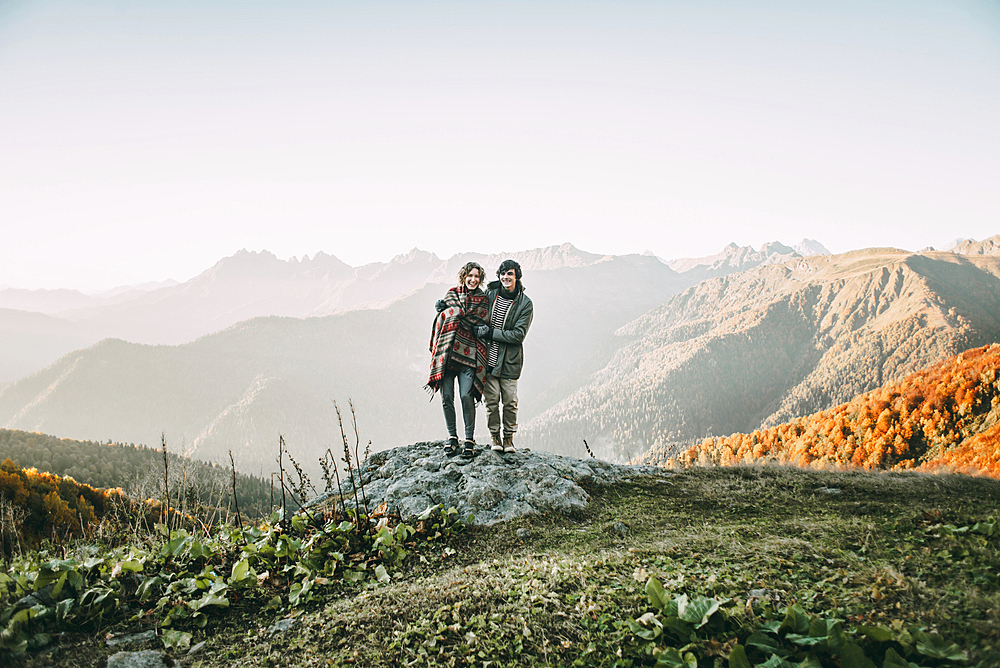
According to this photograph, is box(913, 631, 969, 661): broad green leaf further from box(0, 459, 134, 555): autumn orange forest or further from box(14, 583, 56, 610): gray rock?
box(0, 459, 134, 555): autumn orange forest

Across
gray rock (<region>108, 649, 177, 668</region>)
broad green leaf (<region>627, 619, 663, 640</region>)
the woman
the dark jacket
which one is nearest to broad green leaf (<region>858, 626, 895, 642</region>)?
broad green leaf (<region>627, 619, 663, 640</region>)

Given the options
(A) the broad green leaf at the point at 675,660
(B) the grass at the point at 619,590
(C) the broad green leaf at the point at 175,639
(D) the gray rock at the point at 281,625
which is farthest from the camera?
(D) the gray rock at the point at 281,625

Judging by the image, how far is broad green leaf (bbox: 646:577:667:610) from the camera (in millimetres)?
3105

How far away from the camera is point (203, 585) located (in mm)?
3879

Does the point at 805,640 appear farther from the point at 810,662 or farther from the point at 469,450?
the point at 469,450

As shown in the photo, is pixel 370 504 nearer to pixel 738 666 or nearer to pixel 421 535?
pixel 421 535

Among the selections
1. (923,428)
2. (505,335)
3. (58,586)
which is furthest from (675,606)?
(923,428)

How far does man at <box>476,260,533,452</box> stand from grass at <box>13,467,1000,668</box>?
2.94 m

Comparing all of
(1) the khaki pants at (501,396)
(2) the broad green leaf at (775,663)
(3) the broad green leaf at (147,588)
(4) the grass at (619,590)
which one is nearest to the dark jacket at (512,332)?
(1) the khaki pants at (501,396)

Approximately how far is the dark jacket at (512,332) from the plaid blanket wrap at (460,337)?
0.25 m

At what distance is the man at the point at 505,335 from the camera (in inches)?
311

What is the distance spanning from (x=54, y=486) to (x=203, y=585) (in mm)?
25448

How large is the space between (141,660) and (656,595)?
12.0 ft

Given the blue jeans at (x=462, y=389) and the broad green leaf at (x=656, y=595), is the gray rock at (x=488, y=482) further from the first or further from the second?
the broad green leaf at (x=656, y=595)
